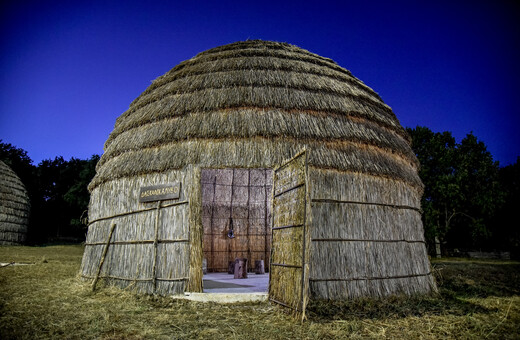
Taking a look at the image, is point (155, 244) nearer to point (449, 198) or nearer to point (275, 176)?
point (275, 176)

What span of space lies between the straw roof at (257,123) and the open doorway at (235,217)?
481cm

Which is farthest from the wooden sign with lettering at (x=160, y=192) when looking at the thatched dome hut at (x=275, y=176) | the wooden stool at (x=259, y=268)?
the wooden stool at (x=259, y=268)

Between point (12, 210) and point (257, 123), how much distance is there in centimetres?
2263

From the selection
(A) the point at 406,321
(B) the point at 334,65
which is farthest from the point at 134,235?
(B) the point at 334,65

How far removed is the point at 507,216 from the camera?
3150 cm

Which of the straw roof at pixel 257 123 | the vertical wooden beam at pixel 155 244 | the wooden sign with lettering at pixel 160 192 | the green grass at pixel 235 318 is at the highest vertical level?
the straw roof at pixel 257 123

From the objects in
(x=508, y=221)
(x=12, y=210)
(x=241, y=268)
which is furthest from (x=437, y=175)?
(x=12, y=210)

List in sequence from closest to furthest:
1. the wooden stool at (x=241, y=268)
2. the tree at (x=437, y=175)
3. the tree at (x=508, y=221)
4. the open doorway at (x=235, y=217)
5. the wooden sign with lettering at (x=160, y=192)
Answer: the wooden sign with lettering at (x=160, y=192)
the wooden stool at (x=241, y=268)
the open doorway at (x=235, y=217)
the tree at (x=437, y=175)
the tree at (x=508, y=221)

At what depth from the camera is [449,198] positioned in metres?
24.9

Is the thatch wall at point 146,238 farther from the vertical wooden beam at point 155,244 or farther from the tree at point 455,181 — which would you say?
the tree at point 455,181

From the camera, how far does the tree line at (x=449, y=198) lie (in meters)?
25.0

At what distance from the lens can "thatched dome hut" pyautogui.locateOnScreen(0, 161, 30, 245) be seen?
21125 millimetres

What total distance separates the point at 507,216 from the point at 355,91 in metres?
32.3

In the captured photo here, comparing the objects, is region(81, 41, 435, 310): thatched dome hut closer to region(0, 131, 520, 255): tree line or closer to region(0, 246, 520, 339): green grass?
region(0, 246, 520, 339): green grass
